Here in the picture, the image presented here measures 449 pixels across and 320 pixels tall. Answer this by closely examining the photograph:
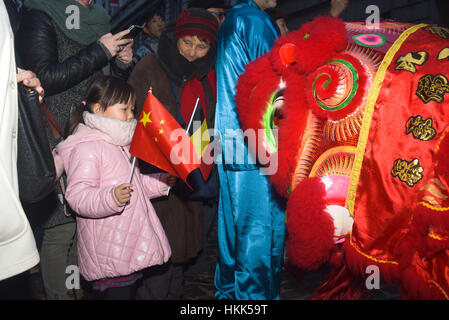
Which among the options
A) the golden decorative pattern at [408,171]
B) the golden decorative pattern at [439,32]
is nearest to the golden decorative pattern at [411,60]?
the golden decorative pattern at [439,32]

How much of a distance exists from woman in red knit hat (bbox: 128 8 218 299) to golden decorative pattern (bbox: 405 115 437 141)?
1555 millimetres

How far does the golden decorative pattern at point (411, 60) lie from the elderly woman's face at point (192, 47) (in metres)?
1.64

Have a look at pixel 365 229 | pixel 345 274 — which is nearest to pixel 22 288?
pixel 345 274

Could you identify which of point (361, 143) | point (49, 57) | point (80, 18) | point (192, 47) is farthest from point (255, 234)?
point (80, 18)

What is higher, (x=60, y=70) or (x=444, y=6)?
(x=444, y=6)

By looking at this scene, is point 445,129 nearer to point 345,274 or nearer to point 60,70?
point 345,274

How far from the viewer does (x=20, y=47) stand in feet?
7.27

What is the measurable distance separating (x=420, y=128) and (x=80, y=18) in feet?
6.61

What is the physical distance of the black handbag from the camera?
127 centimetres

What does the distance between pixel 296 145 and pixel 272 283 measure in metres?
1.01

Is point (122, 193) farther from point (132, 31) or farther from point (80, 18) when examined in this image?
point (80, 18)

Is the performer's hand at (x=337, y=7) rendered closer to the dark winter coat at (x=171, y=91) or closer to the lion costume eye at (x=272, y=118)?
the dark winter coat at (x=171, y=91)

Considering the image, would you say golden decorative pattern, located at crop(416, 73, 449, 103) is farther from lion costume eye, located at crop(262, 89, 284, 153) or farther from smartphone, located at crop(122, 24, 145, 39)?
smartphone, located at crop(122, 24, 145, 39)

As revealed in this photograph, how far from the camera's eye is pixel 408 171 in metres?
1.36
